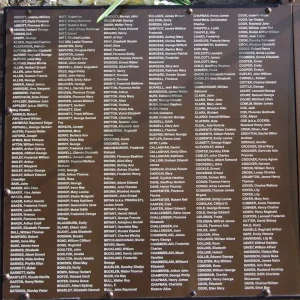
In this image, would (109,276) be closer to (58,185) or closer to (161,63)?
(58,185)

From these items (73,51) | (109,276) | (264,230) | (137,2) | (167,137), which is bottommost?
(109,276)

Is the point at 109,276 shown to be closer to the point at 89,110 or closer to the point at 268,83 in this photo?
the point at 89,110

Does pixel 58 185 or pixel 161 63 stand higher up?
pixel 161 63

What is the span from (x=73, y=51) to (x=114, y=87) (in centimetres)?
44

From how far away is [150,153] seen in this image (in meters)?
3.22

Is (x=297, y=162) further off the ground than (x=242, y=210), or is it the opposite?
(x=297, y=162)

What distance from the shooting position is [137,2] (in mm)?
3414

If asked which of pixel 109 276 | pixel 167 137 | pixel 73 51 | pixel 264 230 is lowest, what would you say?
pixel 109 276

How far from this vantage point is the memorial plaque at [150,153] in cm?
315

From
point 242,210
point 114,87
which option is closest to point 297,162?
point 242,210

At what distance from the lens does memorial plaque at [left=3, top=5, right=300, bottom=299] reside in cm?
315

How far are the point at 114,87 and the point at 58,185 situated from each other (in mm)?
890

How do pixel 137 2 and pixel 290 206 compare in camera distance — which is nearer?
pixel 290 206

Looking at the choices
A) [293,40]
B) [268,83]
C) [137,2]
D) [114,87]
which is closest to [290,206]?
[268,83]
